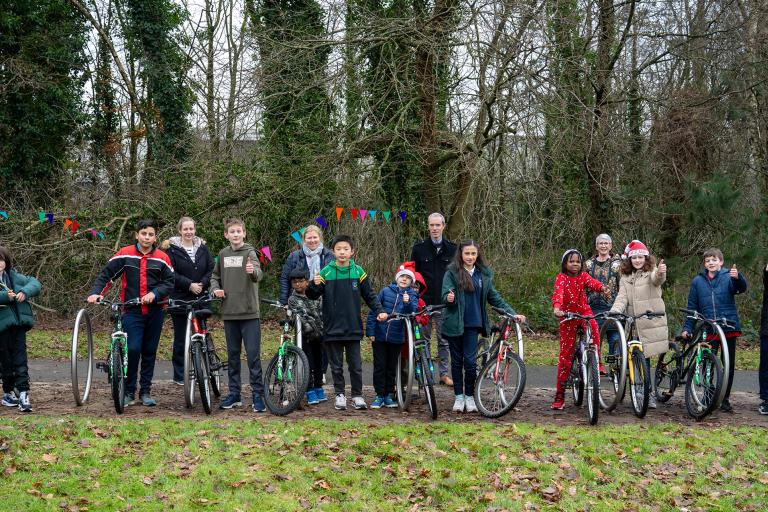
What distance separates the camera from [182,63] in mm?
23766

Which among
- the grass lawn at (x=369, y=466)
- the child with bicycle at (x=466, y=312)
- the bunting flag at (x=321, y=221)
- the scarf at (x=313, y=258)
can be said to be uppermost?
the bunting flag at (x=321, y=221)

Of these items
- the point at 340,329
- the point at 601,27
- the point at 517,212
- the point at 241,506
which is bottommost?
the point at 241,506

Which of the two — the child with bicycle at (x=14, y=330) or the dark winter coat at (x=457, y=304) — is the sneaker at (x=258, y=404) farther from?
the child with bicycle at (x=14, y=330)

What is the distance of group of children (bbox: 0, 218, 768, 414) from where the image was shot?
902 centimetres

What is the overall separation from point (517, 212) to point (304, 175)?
4870mm

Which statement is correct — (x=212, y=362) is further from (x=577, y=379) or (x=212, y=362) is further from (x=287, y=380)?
(x=577, y=379)

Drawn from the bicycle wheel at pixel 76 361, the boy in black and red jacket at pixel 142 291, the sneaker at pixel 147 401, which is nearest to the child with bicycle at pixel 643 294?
the boy in black and red jacket at pixel 142 291

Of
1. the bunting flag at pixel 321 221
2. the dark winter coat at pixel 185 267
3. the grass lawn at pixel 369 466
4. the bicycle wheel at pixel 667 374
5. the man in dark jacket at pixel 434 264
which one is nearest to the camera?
the grass lawn at pixel 369 466

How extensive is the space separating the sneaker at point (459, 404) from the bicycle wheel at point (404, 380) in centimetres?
48

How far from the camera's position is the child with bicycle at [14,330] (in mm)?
9000

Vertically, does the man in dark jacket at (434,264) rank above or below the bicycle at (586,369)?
above

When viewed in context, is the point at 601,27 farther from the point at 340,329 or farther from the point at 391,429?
the point at 391,429

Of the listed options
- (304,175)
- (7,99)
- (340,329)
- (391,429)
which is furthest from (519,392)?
(7,99)

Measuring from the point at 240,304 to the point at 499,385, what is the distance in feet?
9.23
